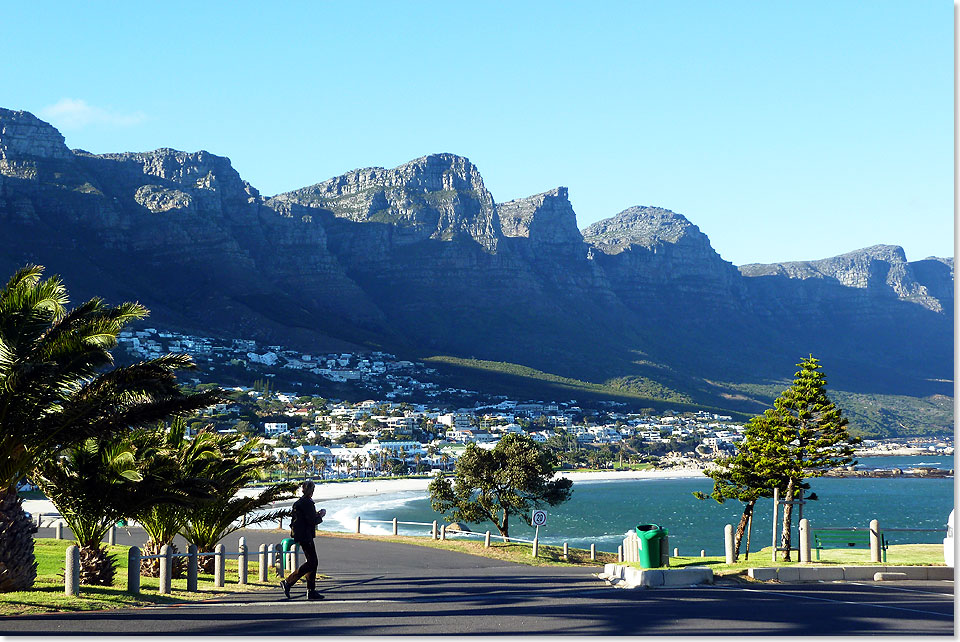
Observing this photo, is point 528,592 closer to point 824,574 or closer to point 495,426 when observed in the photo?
point 824,574

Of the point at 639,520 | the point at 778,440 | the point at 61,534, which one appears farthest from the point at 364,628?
the point at 639,520

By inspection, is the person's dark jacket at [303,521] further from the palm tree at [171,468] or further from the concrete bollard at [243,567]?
the concrete bollard at [243,567]

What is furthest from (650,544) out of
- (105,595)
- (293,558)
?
(293,558)

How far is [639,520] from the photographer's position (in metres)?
97.1

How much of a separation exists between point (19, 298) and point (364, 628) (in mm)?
8431

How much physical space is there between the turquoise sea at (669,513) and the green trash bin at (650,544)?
1774 inches

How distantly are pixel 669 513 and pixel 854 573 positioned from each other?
9293cm

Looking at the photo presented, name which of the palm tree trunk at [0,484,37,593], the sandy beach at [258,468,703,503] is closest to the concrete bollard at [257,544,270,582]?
the palm tree trunk at [0,484,37,593]

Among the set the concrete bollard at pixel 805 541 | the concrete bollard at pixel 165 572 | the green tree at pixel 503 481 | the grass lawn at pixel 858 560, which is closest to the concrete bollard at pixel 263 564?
the concrete bollard at pixel 165 572

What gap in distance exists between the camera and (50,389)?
1659 cm

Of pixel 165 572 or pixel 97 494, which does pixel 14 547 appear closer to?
pixel 97 494

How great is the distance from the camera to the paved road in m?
11.8

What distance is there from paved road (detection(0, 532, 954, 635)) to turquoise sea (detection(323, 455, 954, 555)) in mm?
45782

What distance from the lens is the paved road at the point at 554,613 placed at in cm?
1178
